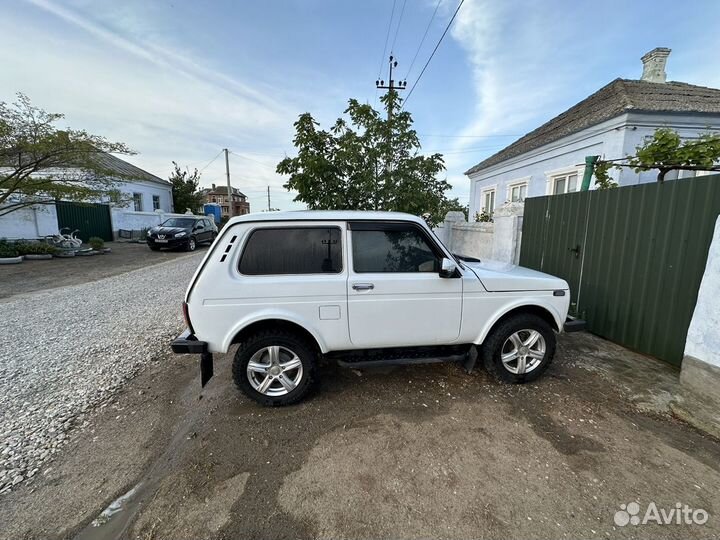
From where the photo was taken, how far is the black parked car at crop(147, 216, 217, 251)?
14.3 meters

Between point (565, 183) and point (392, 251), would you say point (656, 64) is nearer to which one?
point (565, 183)

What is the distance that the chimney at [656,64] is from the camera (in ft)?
35.0

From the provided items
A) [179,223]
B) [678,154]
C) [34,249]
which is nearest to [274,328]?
[678,154]

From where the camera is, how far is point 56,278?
8.77 meters

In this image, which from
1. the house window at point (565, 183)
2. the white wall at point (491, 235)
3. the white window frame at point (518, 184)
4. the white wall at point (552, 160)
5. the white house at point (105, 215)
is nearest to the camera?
the white wall at point (491, 235)

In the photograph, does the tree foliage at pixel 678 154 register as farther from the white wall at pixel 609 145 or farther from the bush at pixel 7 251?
the bush at pixel 7 251

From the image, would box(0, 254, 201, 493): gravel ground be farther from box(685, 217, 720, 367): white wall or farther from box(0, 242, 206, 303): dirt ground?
box(685, 217, 720, 367): white wall

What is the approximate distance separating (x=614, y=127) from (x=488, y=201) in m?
7.06

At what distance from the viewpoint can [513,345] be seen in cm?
324

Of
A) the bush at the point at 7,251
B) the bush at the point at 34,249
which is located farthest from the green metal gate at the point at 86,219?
the bush at the point at 7,251

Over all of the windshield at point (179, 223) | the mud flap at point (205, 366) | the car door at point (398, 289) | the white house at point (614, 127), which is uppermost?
the white house at point (614, 127)

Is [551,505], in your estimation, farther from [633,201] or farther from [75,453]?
[633,201]

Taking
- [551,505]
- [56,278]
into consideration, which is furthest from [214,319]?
[56,278]

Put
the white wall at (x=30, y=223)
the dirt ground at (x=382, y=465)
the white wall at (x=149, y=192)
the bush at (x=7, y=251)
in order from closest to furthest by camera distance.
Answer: the dirt ground at (x=382, y=465), the bush at (x=7, y=251), the white wall at (x=30, y=223), the white wall at (x=149, y=192)
